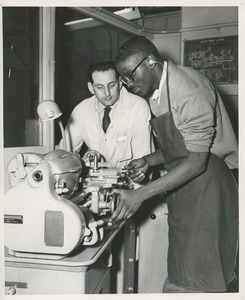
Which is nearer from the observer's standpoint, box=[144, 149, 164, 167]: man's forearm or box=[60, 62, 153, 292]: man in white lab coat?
box=[144, 149, 164, 167]: man's forearm

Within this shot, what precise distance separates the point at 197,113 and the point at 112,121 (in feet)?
3.06

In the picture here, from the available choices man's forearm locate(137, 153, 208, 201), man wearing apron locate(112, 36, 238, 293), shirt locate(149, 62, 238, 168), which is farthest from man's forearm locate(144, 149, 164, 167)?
man's forearm locate(137, 153, 208, 201)

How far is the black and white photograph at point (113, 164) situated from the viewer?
1076 mm

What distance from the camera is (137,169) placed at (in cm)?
173

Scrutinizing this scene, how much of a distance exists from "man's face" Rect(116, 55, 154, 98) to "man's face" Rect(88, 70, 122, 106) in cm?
57

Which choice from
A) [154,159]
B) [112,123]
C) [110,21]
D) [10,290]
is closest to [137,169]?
[154,159]

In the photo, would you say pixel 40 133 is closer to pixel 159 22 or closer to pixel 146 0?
pixel 146 0

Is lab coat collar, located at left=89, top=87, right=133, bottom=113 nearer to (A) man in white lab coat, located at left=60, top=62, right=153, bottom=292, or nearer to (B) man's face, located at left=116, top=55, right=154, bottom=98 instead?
(A) man in white lab coat, located at left=60, top=62, right=153, bottom=292

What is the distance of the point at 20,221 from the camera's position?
41.2 inches

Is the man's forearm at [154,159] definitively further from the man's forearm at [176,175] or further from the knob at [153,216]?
the knob at [153,216]

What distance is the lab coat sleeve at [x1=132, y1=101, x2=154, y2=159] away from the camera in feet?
6.70

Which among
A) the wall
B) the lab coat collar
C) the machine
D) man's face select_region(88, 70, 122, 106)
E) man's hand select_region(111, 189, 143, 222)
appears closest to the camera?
the machine

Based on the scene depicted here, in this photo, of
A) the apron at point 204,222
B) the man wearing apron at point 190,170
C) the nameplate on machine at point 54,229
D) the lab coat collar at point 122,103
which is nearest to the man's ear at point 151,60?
the man wearing apron at point 190,170

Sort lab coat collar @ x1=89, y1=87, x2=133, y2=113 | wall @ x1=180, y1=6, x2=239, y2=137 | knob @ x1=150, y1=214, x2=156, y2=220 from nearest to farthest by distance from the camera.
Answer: lab coat collar @ x1=89, y1=87, x2=133, y2=113 → knob @ x1=150, y1=214, x2=156, y2=220 → wall @ x1=180, y1=6, x2=239, y2=137
